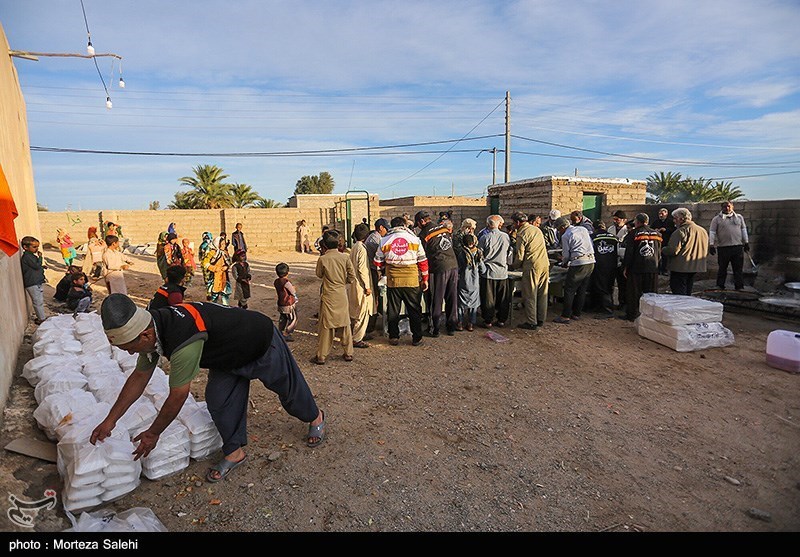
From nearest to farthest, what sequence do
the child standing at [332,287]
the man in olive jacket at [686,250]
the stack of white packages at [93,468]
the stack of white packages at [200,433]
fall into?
the stack of white packages at [93,468]
the stack of white packages at [200,433]
the child standing at [332,287]
the man in olive jacket at [686,250]

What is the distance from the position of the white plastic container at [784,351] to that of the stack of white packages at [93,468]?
6.10 m

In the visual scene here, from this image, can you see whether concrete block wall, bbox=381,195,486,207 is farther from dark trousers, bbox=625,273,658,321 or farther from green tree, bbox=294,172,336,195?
dark trousers, bbox=625,273,658,321

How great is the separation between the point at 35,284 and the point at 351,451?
5981 millimetres

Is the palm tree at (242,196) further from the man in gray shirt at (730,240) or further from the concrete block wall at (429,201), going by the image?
the man in gray shirt at (730,240)

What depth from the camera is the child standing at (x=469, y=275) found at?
20.7 ft

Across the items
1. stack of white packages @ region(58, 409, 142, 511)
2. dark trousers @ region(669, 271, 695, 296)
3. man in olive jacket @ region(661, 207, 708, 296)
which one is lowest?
stack of white packages @ region(58, 409, 142, 511)

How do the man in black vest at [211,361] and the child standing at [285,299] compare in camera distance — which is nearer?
the man in black vest at [211,361]

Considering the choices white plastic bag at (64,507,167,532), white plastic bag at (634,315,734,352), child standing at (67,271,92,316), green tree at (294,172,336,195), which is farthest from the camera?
green tree at (294,172,336,195)

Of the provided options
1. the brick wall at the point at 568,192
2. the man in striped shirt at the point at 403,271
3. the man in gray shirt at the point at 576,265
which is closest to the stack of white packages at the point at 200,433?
the man in striped shirt at the point at 403,271

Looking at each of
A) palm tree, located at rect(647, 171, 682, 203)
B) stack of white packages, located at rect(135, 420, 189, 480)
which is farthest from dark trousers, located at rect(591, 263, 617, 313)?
palm tree, located at rect(647, 171, 682, 203)

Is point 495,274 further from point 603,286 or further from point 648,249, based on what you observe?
point 648,249

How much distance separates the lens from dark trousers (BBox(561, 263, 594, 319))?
6660 mm

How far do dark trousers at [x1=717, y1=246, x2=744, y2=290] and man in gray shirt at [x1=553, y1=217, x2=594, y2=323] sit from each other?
298 centimetres

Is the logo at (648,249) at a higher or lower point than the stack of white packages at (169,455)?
higher
